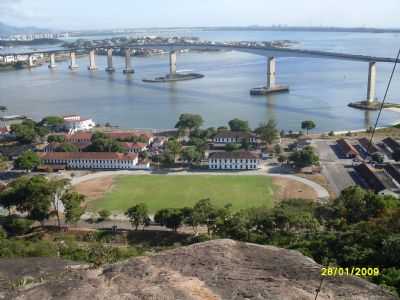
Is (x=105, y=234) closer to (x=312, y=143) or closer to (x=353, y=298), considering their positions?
(x=353, y=298)

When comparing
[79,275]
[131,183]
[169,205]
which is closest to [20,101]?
[131,183]

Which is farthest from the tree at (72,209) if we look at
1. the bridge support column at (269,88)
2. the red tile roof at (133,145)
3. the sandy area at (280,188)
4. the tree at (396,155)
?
the bridge support column at (269,88)

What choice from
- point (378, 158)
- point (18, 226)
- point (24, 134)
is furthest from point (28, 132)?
point (378, 158)

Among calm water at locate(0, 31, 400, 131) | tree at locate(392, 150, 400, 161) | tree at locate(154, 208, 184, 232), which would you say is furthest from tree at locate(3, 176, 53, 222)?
calm water at locate(0, 31, 400, 131)

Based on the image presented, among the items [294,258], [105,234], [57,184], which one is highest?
[294,258]

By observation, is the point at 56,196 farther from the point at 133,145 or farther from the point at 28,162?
the point at 133,145

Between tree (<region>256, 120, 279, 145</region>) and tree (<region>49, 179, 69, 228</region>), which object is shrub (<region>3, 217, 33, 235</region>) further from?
tree (<region>256, 120, 279, 145</region>)
